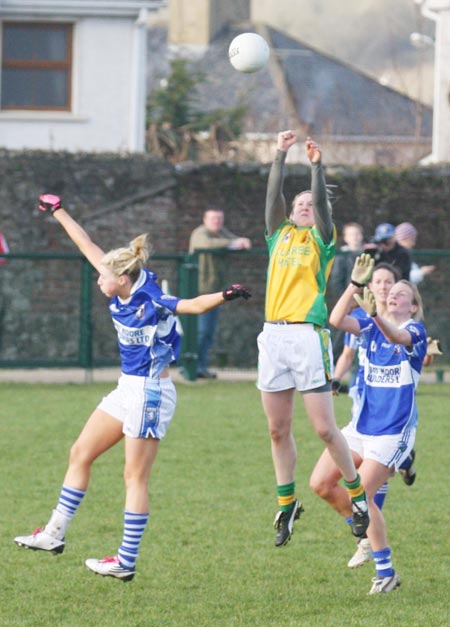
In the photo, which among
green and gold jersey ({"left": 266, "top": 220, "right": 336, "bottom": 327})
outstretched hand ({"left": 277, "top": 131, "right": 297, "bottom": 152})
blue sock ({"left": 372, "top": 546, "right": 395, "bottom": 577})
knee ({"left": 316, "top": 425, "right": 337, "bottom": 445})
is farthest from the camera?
outstretched hand ({"left": 277, "top": 131, "right": 297, "bottom": 152})

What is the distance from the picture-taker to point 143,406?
734cm

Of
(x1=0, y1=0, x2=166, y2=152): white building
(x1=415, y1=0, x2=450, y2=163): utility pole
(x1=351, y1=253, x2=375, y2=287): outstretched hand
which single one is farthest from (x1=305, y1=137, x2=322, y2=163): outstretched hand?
(x1=415, y1=0, x2=450, y2=163): utility pole

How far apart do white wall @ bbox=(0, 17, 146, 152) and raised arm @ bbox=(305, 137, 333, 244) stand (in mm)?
16447

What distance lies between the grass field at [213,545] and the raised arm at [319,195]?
198 centimetres

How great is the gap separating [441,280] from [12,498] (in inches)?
385

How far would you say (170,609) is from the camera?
7188 mm

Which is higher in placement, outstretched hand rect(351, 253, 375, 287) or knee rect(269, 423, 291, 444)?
outstretched hand rect(351, 253, 375, 287)

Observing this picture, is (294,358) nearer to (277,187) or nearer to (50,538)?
(277,187)

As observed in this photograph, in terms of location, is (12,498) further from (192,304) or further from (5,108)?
(5,108)

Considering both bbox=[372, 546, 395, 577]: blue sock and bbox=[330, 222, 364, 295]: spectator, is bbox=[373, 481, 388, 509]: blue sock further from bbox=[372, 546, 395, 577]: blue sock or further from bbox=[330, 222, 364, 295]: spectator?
bbox=[330, 222, 364, 295]: spectator

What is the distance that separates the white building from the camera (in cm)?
2403

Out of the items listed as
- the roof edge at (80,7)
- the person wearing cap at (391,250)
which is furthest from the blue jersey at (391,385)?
the roof edge at (80,7)

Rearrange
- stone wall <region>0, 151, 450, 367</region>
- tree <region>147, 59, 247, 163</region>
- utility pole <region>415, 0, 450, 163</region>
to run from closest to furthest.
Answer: stone wall <region>0, 151, 450, 367</region>
utility pole <region>415, 0, 450, 163</region>
tree <region>147, 59, 247, 163</region>

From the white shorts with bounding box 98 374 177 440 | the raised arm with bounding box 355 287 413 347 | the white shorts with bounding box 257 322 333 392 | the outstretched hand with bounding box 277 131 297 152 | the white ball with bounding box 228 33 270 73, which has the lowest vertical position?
the white shorts with bounding box 98 374 177 440
